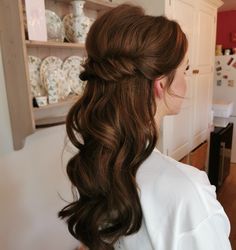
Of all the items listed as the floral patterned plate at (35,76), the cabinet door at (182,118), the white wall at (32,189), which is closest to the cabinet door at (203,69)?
the cabinet door at (182,118)

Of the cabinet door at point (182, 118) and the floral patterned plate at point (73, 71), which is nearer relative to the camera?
the floral patterned plate at point (73, 71)

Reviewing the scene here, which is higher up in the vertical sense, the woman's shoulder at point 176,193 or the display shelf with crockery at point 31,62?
the display shelf with crockery at point 31,62

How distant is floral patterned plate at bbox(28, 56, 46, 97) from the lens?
→ 1123 mm

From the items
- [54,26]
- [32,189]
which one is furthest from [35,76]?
[32,189]

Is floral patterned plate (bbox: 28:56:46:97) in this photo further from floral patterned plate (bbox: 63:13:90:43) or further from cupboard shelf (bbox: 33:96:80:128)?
floral patterned plate (bbox: 63:13:90:43)

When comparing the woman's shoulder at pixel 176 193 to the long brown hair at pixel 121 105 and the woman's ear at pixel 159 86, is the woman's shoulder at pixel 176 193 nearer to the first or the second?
the long brown hair at pixel 121 105

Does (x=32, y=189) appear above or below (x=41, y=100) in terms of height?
below

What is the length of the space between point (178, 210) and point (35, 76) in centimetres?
84

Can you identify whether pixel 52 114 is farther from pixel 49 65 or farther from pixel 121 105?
pixel 121 105

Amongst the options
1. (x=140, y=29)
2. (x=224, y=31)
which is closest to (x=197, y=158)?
(x=140, y=29)

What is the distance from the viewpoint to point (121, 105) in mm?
635

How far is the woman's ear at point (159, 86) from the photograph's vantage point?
2.15 feet

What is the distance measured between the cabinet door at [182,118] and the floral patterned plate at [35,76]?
87 centimetres

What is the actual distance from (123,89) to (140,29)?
0.14 m
